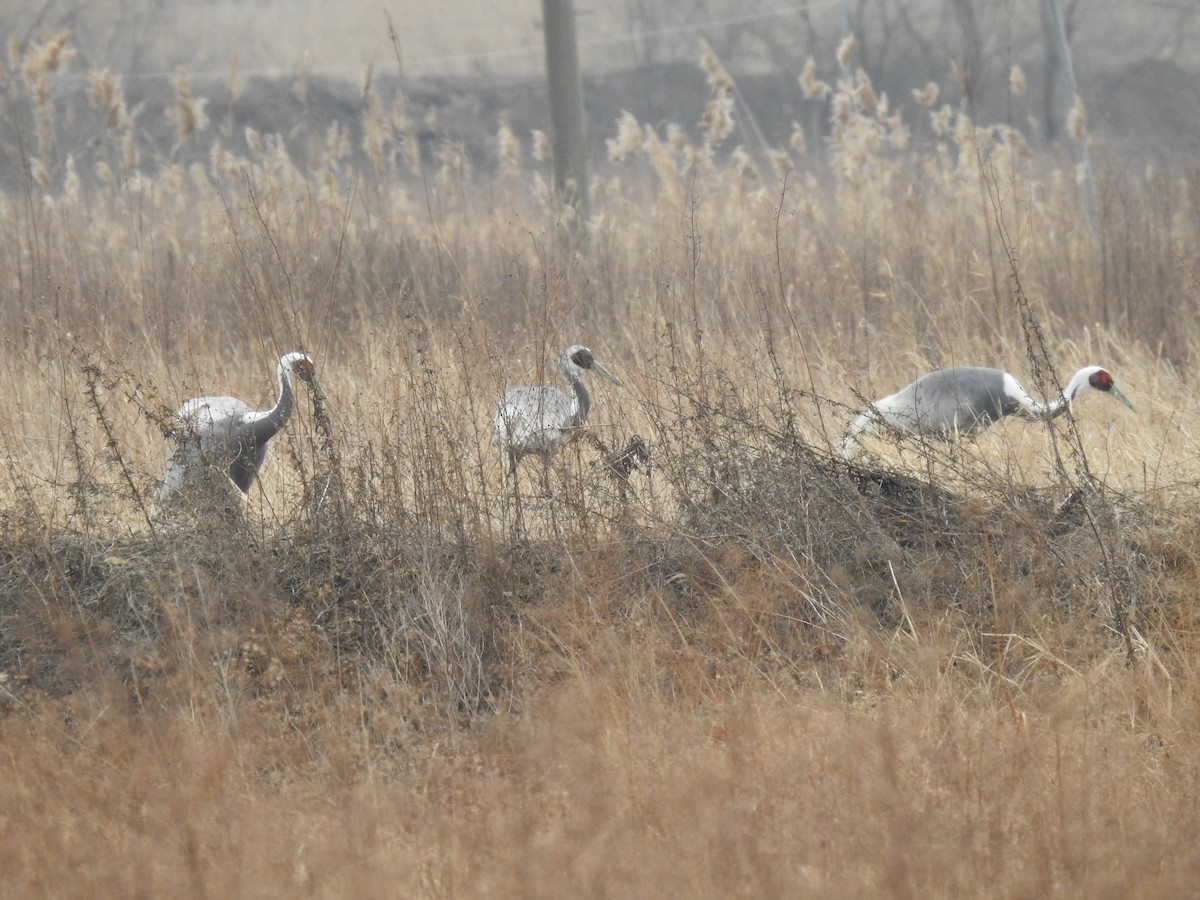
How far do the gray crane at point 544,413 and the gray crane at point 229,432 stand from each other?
615 millimetres

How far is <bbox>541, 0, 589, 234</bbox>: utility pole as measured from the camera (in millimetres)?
8992

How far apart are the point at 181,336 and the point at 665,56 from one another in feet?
82.6

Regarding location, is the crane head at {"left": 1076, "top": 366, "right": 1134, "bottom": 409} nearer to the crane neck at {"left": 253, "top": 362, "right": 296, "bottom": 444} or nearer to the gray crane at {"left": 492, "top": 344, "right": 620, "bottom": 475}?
the gray crane at {"left": 492, "top": 344, "right": 620, "bottom": 475}

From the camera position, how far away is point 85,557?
14.5 ft

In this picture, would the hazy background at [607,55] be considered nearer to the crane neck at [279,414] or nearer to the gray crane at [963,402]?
the gray crane at [963,402]

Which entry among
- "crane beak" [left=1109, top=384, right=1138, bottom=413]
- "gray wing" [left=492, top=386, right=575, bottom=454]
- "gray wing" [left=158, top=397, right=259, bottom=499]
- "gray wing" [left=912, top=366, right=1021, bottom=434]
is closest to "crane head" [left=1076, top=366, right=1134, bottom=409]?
"crane beak" [left=1109, top=384, right=1138, bottom=413]

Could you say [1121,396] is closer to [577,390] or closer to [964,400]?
[964,400]

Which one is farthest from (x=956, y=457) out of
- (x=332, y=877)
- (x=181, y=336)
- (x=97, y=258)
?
(x=97, y=258)

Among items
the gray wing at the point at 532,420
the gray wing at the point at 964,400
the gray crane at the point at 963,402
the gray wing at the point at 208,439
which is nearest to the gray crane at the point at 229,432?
the gray wing at the point at 208,439

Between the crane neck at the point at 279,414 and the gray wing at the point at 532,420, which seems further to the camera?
the crane neck at the point at 279,414

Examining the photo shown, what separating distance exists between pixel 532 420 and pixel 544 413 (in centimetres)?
12

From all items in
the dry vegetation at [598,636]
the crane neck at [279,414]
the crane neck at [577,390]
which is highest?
the crane neck at [279,414]

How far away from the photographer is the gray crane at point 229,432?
4559 mm

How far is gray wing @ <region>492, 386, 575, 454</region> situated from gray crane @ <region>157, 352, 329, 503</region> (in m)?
0.61
